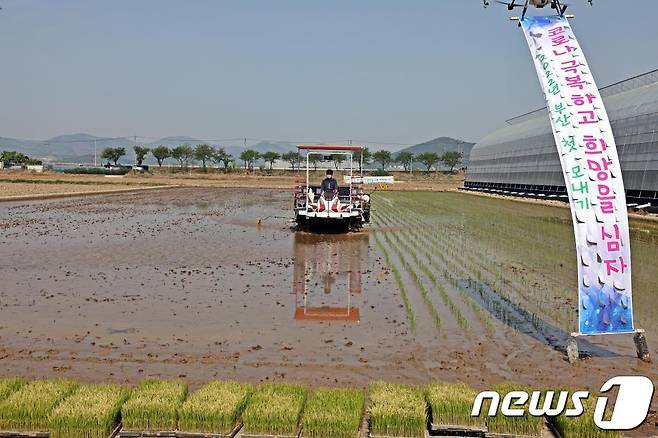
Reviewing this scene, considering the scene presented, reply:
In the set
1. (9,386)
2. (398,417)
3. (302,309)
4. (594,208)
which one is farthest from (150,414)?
(594,208)

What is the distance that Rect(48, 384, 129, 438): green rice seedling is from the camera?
535 centimetres

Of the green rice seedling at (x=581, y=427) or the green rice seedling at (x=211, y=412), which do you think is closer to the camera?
the green rice seedling at (x=581, y=427)

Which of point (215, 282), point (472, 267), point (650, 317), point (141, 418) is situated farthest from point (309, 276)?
point (141, 418)

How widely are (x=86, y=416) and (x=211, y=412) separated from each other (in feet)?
3.51

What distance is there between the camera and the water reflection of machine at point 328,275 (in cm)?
1059

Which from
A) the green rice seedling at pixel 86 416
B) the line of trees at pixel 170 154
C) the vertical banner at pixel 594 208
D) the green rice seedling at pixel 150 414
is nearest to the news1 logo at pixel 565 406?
the vertical banner at pixel 594 208

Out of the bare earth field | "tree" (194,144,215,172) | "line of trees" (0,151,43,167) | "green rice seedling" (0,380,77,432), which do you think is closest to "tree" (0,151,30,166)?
"line of trees" (0,151,43,167)

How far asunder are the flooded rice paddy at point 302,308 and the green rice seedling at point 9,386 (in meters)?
0.97

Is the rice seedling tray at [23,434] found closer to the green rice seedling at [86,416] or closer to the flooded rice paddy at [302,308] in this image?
the green rice seedling at [86,416]

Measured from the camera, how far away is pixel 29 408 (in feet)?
18.1

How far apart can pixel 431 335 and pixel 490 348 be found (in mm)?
943

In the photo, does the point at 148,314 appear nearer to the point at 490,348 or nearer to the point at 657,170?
the point at 490,348

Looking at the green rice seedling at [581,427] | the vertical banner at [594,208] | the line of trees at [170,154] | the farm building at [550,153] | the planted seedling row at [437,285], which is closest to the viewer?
the green rice seedling at [581,427]

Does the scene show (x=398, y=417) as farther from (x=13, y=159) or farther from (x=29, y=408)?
(x=13, y=159)
